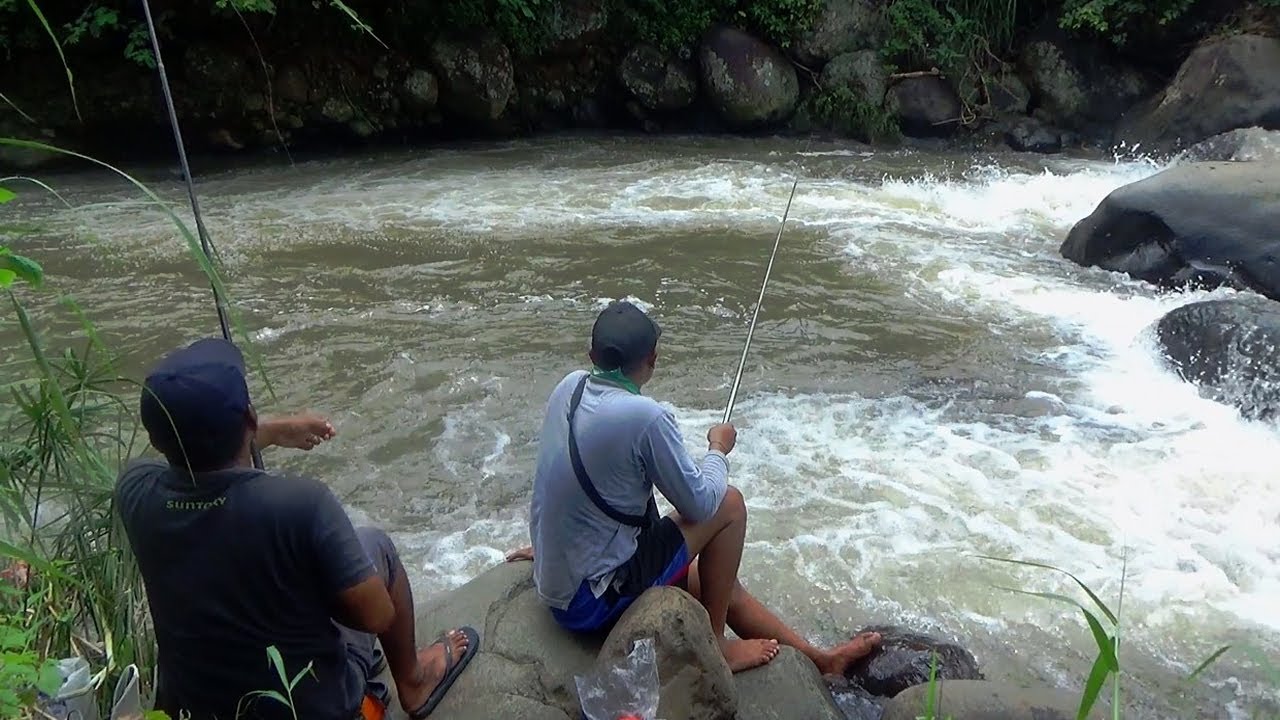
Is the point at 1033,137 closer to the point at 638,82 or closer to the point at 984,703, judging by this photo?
the point at 638,82

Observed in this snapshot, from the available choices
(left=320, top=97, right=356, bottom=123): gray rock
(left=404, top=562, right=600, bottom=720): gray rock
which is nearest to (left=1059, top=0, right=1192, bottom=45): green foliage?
(left=320, top=97, right=356, bottom=123): gray rock

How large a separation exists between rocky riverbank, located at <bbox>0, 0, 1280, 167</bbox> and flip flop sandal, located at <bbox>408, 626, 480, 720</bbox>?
10696mm

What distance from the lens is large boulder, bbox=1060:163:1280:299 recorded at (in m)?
7.10

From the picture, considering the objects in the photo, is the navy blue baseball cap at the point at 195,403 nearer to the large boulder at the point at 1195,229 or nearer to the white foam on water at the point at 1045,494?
the white foam on water at the point at 1045,494

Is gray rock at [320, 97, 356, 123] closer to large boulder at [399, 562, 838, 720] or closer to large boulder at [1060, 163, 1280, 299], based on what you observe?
large boulder at [1060, 163, 1280, 299]

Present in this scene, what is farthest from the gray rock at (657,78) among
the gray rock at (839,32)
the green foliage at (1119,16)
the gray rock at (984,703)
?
the gray rock at (984,703)

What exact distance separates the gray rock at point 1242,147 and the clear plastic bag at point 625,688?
9.36 m

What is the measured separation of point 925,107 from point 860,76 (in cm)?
106

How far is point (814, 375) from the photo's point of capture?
6.07 metres

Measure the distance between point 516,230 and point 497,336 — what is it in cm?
280

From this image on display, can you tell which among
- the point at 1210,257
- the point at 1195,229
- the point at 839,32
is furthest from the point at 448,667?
the point at 839,32

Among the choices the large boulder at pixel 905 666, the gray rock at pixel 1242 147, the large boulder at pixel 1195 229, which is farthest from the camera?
the gray rock at pixel 1242 147

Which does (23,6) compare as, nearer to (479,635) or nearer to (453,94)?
(453,94)

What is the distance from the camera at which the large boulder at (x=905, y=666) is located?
3.38 m
